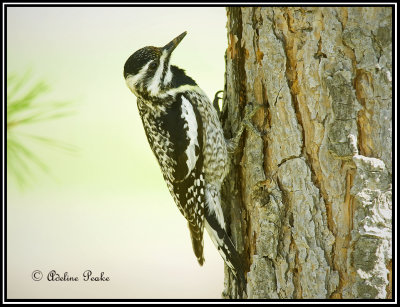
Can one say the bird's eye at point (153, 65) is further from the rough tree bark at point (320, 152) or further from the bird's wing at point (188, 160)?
the rough tree bark at point (320, 152)

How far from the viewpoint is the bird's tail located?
80.4 inches

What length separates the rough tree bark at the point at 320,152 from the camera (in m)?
1.65

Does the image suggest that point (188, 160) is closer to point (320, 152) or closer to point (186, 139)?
point (186, 139)

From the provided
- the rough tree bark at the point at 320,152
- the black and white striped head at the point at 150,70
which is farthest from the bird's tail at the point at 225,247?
the black and white striped head at the point at 150,70

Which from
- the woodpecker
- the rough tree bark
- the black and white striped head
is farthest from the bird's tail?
the black and white striped head

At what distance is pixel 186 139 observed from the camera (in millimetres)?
2338

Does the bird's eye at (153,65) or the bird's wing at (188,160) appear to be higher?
the bird's eye at (153,65)

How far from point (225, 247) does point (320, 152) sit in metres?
0.75

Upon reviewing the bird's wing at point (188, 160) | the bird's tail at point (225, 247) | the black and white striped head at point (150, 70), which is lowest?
the bird's tail at point (225, 247)

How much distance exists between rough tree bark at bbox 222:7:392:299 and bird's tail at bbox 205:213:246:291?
107 millimetres

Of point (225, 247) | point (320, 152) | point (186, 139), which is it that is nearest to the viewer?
point (320, 152)

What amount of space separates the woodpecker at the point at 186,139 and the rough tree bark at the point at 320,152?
0.41m

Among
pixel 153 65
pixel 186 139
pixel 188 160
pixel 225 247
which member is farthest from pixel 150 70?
pixel 225 247

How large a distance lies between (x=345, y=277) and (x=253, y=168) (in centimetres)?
62
